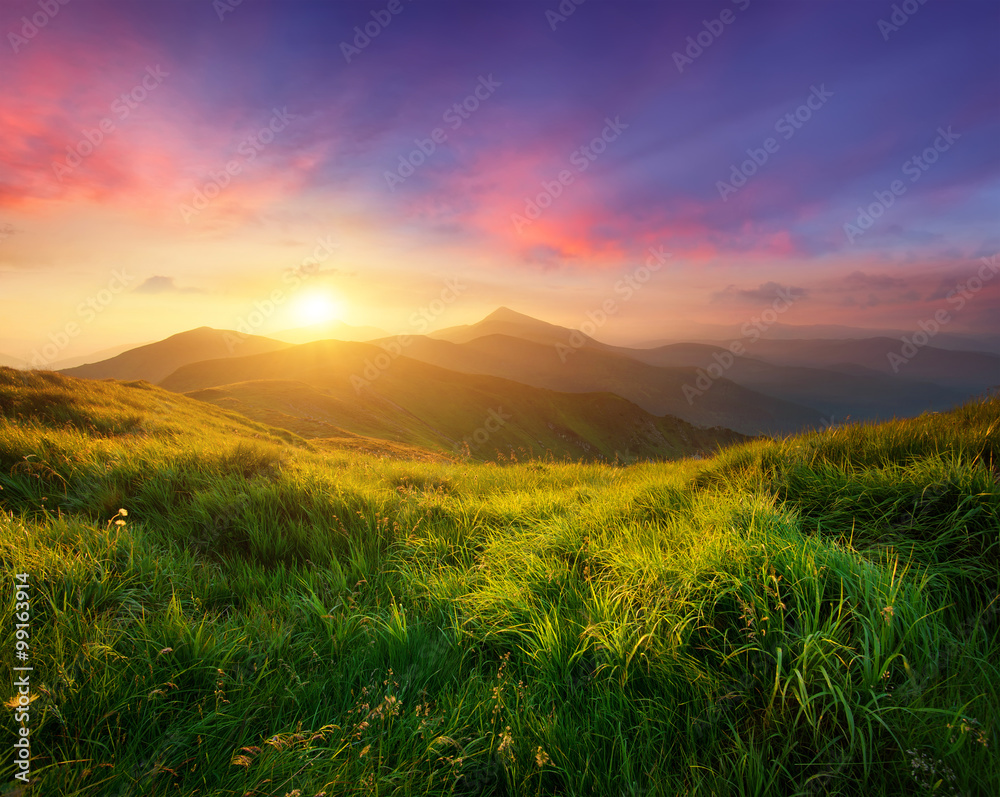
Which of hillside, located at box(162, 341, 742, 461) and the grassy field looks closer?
the grassy field

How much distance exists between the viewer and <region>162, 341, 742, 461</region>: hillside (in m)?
47.8

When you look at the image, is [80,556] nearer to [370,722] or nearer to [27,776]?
[27,776]

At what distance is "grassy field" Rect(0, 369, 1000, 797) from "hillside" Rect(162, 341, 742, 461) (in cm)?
3180

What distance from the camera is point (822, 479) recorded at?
4.30 metres

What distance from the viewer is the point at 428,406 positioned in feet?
287

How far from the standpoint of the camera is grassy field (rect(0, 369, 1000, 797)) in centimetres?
211

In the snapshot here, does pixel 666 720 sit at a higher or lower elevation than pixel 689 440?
higher

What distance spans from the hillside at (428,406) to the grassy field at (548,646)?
3180 centimetres

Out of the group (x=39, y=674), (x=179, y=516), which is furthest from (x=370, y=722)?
(x=179, y=516)

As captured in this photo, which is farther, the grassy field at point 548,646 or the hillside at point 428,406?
the hillside at point 428,406

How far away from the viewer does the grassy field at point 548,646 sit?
211 centimetres

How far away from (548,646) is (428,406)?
8574 cm

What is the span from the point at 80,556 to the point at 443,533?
→ 10.2ft

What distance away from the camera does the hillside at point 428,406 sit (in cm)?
4775
